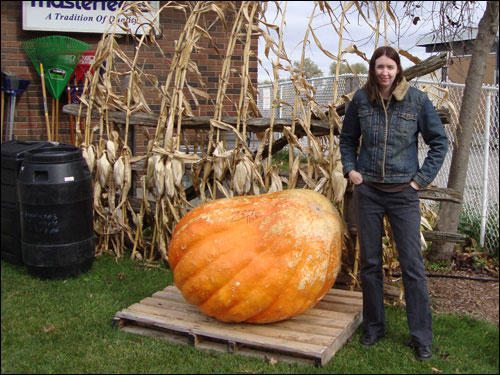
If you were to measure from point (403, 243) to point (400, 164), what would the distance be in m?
0.51

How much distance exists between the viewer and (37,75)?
7711 millimetres

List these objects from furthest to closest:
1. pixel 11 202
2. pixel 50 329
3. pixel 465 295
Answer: pixel 11 202 < pixel 465 295 < pixel 50 329

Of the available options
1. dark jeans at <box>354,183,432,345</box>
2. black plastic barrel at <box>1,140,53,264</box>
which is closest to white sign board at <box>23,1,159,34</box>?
black plastic barrel at <box>1,140,53,264</box>

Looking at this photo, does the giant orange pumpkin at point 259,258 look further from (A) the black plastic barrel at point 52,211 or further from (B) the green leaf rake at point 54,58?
(B) the green leaf rake at point 54,58

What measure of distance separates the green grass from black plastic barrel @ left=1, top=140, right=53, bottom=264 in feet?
1.83

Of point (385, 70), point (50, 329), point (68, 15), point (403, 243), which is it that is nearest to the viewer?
point (385, 70)

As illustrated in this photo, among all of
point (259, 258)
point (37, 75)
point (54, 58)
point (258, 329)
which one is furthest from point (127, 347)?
point (37, 75)

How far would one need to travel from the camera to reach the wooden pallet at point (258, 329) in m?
3.44

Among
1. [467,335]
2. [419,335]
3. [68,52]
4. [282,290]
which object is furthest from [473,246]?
[68,52]

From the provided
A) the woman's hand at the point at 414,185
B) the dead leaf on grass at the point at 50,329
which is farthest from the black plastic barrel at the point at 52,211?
the woman's hand at the point at 414,185

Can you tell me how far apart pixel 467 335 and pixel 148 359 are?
2241 millimetres

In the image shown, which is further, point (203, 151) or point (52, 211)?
point (203, 151)

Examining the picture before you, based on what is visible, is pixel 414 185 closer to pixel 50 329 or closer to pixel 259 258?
pixel 259 258

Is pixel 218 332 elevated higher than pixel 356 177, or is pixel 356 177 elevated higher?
pixel 356 177
